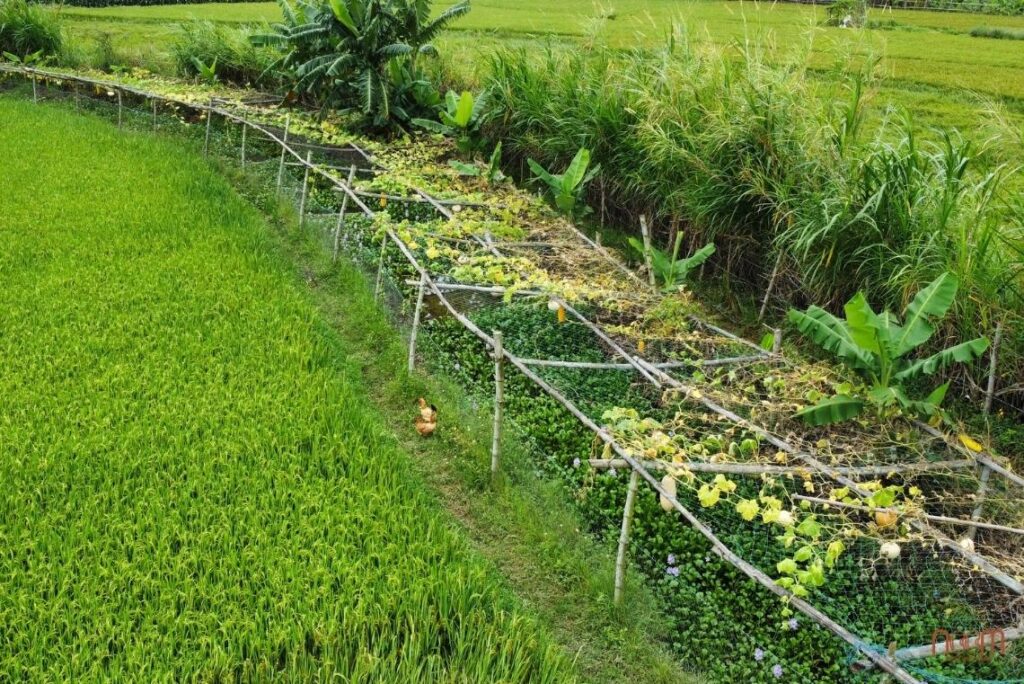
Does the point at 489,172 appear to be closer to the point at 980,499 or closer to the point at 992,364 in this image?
the point at 992,364

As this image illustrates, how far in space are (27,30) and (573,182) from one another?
9.49 metres

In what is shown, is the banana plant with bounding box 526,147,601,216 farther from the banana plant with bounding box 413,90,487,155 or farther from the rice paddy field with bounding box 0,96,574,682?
the rice paddy field with bounding box 0,96,574,682

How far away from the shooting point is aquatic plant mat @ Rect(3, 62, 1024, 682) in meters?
2.68

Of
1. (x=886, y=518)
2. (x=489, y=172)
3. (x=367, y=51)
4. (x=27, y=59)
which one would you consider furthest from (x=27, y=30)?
(x=886, y=518)

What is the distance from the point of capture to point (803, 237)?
414 centimetres

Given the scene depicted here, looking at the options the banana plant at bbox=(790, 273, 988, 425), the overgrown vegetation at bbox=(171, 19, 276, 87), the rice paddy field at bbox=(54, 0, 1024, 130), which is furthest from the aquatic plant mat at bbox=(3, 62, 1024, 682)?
the overgrown vegetation at bbox=(171, 19, 276, 87)

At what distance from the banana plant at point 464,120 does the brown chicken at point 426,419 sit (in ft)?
12.5

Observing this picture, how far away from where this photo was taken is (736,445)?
330 cm

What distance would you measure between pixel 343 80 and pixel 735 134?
498 centimetres

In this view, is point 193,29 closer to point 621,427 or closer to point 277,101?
point 277,101

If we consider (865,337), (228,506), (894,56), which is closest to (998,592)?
(865,337)

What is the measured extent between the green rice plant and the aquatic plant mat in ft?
25.7

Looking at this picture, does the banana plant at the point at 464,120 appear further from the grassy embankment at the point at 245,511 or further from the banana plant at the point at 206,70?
the banana plant at the point at 206,70

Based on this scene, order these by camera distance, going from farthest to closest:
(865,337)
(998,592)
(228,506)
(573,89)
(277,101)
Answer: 1. (277,101)
2. (573,89)
3. (865,337)
4. (228,506)
5. (998,592)
